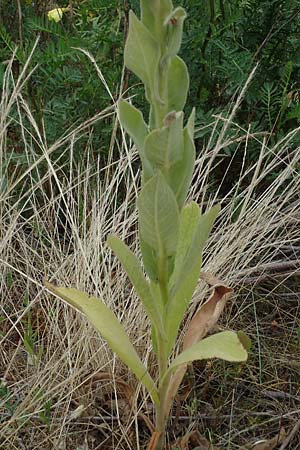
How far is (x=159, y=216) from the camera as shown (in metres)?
0.99

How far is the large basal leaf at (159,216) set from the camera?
0.95 meters

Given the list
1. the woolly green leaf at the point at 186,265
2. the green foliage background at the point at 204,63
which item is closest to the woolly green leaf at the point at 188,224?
the woolly green leaf at the point at 186,265

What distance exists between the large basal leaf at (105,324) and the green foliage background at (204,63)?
806 mm

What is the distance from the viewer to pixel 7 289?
1663 mm

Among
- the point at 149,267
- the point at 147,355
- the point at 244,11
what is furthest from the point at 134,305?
the point at 244,11

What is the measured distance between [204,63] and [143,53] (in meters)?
0.99

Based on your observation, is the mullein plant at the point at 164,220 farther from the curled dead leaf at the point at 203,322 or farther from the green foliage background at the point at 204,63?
the green foliage background at the point at 204,63

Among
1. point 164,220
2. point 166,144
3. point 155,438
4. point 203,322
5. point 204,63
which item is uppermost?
point 166,144

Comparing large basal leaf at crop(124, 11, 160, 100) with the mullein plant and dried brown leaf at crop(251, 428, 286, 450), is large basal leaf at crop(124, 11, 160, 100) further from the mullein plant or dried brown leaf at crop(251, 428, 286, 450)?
dried brown leaf at crop(251, 428, 286, 450)

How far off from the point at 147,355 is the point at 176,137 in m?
0.58

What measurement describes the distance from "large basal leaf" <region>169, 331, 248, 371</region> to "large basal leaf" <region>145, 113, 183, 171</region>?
11.1 inches

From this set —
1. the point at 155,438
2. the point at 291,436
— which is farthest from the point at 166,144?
the point at 291,436

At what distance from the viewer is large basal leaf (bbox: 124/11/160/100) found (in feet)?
3.00

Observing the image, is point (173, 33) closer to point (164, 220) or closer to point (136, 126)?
point (136, 126)
